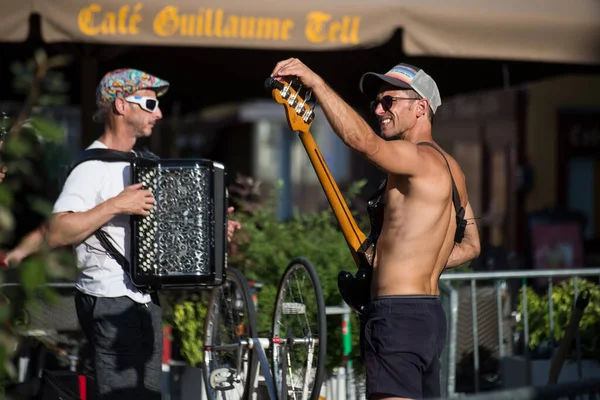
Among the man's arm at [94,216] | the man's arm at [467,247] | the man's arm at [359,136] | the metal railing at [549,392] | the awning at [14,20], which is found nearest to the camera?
the metal railing at [549,392]

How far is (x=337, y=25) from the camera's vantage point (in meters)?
5.57

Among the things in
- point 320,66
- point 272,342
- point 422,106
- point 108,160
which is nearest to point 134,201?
point 108,160

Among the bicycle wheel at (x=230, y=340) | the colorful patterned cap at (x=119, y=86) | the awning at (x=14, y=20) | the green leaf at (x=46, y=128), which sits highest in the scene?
the awning at (x=14, y=20)

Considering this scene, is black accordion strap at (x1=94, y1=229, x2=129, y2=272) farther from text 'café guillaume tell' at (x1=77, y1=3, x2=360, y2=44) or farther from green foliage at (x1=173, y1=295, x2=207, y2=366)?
text 'café guillaume tell' at (x1=77, y1=3, x2=360, y2=44)

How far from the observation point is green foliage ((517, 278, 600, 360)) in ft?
18.5

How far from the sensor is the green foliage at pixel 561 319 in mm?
5637

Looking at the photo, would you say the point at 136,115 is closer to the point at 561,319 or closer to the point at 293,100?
the point at 293,100

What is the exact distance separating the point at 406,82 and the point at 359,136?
457 mm

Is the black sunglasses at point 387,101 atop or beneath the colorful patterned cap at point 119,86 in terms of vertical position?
beneath

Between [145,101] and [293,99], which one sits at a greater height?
[145,101]

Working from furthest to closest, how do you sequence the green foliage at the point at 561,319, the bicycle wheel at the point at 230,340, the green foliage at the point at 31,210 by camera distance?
the green foliage at the point at 561,319
the bicycle wheel at the point at 230,340
the green foliage at the point at 31,210

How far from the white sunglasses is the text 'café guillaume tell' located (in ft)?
4.32

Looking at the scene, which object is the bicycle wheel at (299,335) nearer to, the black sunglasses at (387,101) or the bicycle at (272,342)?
the bicycle at (272,342)

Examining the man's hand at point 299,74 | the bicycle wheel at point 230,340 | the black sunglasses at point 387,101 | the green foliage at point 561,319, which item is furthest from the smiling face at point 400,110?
the green foliage at point 561,319
